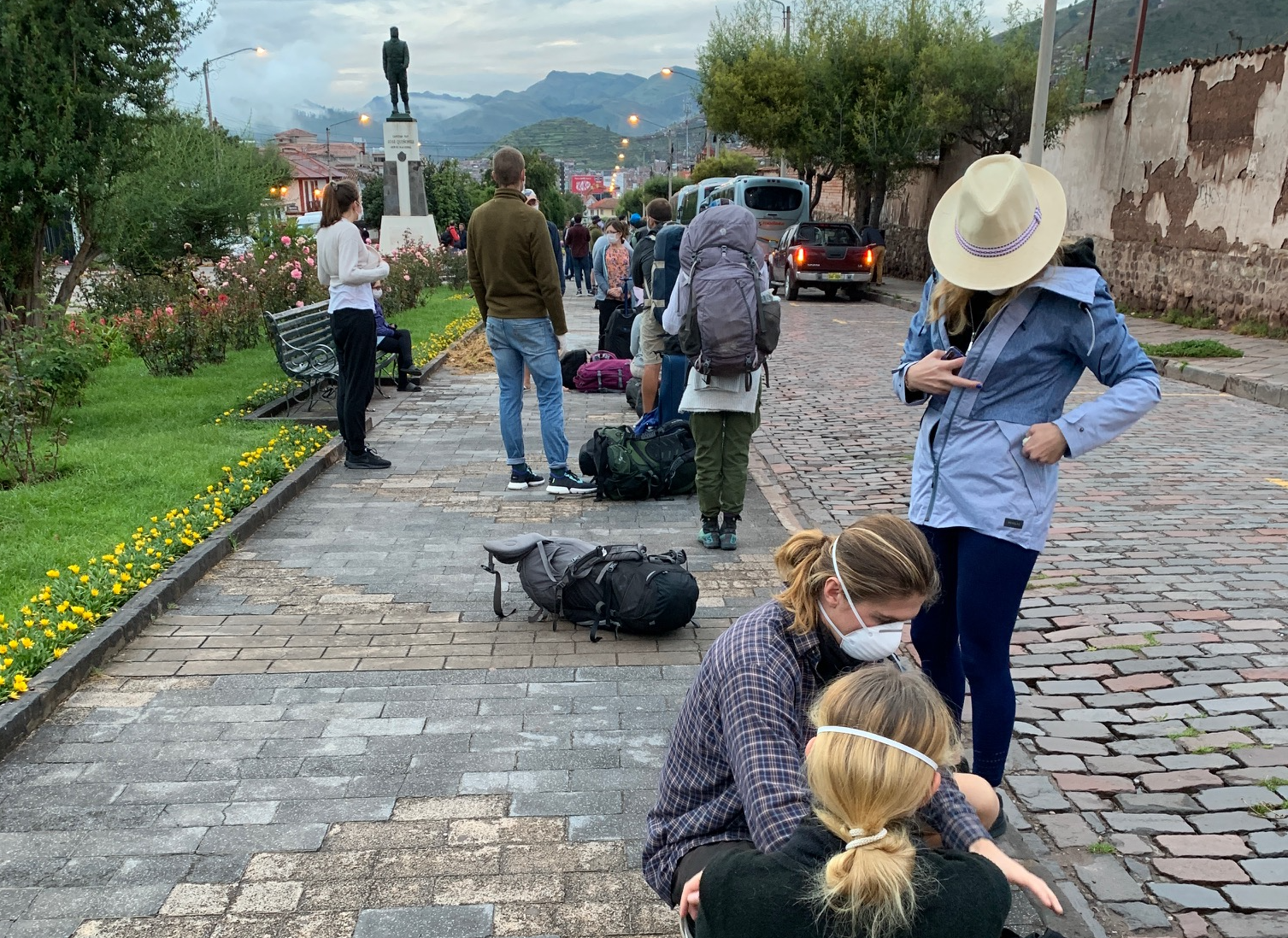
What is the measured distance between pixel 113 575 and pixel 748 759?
167 inches

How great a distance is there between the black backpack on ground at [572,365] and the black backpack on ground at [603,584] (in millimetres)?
6833

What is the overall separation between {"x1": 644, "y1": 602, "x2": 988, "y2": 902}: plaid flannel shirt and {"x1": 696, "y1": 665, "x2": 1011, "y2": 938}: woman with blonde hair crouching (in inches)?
7.8

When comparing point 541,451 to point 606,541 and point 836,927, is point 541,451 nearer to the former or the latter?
point 606,541

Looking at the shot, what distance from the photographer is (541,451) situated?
902cm

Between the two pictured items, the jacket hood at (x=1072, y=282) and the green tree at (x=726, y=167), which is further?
the green tree at (x=726, y=167)

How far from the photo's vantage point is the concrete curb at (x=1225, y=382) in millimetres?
11055

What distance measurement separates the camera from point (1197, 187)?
1700 centimetres

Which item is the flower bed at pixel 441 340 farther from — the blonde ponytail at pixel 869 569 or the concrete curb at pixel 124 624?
the blonde ponytail at pixel 869 569

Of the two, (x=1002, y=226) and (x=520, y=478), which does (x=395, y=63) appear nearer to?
(x=520, y=478)

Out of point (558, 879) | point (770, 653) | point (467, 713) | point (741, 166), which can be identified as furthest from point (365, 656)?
point (741, 166)

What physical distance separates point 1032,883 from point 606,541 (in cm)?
438

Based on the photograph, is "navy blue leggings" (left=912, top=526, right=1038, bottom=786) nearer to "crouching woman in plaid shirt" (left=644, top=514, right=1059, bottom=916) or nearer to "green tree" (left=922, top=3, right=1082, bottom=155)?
"crouching woman in plaid shirt" (left=644, top=514, right=1059, bottom=916)

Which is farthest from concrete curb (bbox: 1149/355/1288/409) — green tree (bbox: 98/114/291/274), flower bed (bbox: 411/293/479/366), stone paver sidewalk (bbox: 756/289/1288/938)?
green tree (bbox: 98/114/291/274)

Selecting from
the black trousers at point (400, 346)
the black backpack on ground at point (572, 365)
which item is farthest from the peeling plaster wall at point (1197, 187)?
the black trousers at point (400, 346)
